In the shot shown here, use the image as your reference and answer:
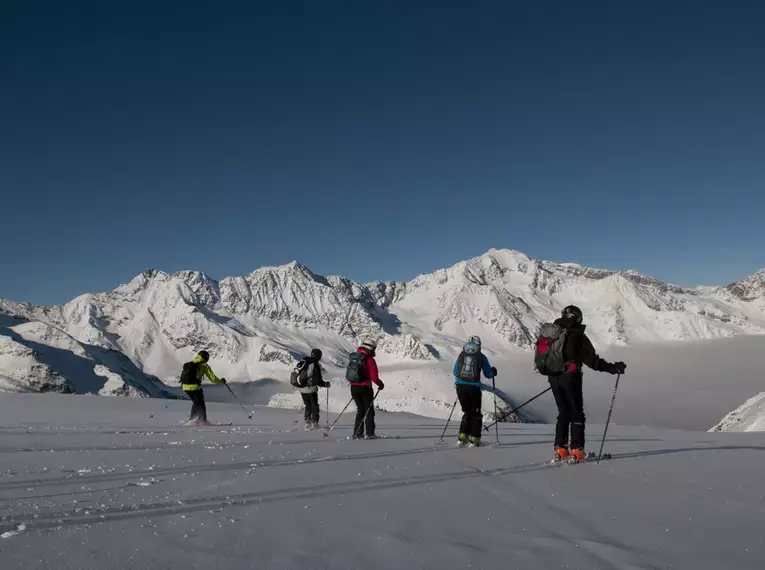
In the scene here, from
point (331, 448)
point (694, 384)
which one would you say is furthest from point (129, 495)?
point (694, 384)

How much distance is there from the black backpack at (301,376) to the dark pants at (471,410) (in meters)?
4.63

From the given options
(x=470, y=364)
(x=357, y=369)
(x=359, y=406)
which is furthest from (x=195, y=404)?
(x=470, y=364)

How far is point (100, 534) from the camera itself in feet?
12.1

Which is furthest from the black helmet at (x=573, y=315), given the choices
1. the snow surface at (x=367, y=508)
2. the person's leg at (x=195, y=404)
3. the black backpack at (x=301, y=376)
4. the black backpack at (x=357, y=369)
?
A: the person's leg at (x=195, y=404)

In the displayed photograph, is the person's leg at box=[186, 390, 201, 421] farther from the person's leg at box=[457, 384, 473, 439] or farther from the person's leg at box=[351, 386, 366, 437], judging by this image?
the person's leg at box=[457, 384, 473, 439]

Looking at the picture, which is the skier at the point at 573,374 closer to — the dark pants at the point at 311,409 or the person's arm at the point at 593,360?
the person's arm at the point at 593,360

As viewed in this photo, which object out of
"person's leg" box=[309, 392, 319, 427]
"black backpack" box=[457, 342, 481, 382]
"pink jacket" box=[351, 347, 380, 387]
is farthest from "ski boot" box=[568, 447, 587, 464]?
"person's leg" box=[309, 392, 319, 427]

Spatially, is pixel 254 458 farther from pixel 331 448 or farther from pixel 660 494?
pixel 660 494

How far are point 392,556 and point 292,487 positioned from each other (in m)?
2.33

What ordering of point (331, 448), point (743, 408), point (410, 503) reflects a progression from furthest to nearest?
point (743, 408) → point (331, 448) → point (410, 503)

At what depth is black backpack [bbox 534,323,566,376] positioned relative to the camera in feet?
25.2

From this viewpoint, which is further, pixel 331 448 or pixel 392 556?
pixel 331 448

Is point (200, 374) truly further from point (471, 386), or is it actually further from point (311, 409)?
point (471, 386)

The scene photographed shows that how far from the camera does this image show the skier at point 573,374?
764 cm
